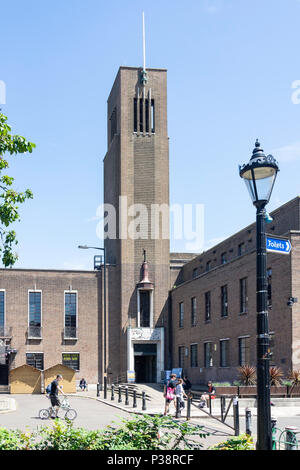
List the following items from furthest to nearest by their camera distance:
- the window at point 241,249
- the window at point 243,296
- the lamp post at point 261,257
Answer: the window at point 241,249 → the window at point 243,296 → the lamp post at point 261,257

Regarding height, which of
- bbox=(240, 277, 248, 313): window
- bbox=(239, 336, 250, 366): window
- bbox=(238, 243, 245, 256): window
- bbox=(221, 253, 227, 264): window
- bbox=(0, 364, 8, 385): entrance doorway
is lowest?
bbox=(0, 364, 8, 385): entrance doorway

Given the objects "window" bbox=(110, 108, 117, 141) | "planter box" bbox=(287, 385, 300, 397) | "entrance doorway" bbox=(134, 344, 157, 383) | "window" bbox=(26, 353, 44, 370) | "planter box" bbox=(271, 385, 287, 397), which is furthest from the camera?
"window" bbox=(110, 108, 117, 141)

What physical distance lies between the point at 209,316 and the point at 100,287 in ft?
43.4

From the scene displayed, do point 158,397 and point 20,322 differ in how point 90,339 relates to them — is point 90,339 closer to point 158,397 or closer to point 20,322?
point 20,322

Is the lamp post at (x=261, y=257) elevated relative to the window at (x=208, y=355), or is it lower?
elevated

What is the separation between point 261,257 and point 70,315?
50.0 metres

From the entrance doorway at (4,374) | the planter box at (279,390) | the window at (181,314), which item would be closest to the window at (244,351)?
the planter box at (279,390)

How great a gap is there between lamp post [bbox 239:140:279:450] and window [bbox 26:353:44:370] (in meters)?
49.7

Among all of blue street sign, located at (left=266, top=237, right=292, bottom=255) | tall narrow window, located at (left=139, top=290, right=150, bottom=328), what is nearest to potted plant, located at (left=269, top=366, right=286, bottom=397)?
blue street sign, located at (left=266, top=237, right=292, bottom=255)

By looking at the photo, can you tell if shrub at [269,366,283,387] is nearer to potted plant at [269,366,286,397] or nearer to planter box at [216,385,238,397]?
potted plant at [269,366,286,397]

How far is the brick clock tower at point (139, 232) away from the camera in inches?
2334

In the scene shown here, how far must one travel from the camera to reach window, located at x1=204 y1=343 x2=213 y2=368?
49634 millimetres

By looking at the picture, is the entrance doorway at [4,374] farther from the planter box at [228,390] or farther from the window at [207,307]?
the planter box at [228,390]
